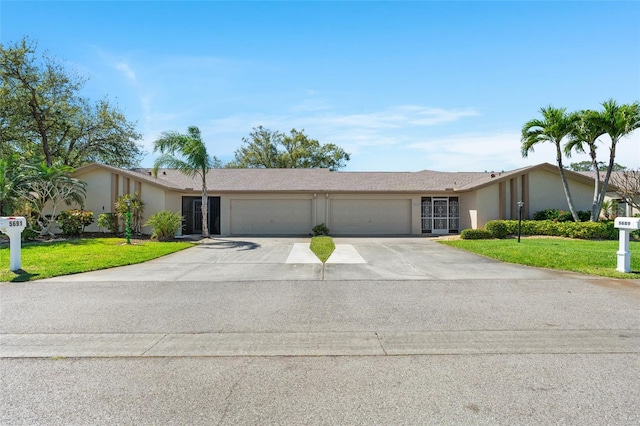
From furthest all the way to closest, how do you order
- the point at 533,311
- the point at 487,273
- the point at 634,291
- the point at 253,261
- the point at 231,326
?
the point at 253,261, the point at 487,273, the point at 634,291, the point at 533,311, the point at 231,326

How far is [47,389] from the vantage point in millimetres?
3609

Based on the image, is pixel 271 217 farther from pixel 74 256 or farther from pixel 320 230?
pixel 74 256

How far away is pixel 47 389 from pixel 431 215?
20321 millimetres

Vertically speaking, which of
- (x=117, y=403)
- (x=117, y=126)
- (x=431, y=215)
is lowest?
(x=117, y=403)

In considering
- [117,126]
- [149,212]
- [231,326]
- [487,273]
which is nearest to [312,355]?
[231,326]

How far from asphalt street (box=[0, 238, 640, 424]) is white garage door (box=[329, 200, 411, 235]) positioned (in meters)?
12.8

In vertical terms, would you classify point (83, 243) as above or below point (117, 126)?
below

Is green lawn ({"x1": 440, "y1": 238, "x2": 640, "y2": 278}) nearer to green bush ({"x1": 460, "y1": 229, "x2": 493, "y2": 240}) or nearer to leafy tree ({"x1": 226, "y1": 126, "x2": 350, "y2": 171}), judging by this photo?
green bush ({"x1": 460, "y1": 229, "x2": 493, "y2": 240})

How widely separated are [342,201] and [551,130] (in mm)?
10512

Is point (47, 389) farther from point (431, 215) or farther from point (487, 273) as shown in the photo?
point (431, 215)

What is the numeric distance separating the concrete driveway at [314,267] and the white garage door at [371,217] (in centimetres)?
696

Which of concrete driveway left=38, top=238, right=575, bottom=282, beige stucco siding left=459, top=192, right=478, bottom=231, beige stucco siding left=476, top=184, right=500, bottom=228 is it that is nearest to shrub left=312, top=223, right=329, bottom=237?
concrete driveway left=38, top=238, right=575, bottom=282

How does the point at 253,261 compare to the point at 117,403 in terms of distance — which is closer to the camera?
the point at 117,403

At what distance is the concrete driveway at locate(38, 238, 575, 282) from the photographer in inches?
361
